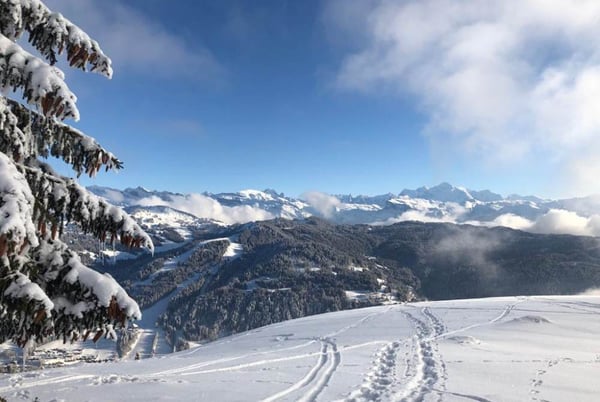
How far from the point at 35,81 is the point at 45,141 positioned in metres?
1.66

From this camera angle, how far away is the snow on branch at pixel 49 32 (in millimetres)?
7504

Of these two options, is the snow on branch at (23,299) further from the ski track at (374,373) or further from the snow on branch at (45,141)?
the ski track at (374,373)

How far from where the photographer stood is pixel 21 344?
734 centimetres

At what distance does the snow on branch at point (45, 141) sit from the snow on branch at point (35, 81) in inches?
17.9

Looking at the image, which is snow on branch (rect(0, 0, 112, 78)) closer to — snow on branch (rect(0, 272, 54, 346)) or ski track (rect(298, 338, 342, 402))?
snow on branch (rect(0, 272, 54, 346))

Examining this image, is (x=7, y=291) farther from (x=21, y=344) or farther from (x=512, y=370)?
(x=512, y=370)

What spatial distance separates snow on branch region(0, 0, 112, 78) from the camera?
7504mm

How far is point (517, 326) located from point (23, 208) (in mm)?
44485

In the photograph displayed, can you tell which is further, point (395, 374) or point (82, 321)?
point (395, 374)

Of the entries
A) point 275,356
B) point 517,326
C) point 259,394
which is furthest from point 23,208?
point 517,326

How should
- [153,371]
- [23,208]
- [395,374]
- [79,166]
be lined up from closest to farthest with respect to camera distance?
[23,208] → [79,166] → [395,374] → [153,371]

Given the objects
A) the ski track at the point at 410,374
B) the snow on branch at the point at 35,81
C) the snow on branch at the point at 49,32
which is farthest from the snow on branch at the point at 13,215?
the ski track at the point at 410,374

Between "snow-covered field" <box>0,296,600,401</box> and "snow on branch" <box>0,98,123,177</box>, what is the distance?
1088 cm

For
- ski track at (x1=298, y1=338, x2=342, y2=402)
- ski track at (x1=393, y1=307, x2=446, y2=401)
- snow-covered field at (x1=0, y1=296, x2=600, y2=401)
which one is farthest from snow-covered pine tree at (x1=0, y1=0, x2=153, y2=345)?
ski track at (x1=393, y1=307, x2=446, y2=401)
